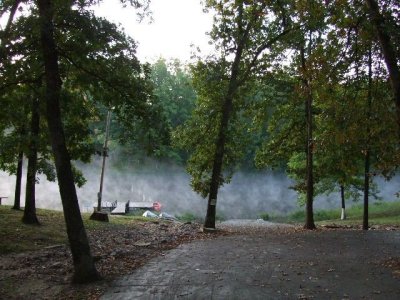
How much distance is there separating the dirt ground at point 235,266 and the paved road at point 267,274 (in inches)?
0.8

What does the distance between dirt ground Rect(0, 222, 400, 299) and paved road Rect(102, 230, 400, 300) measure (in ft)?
0.06

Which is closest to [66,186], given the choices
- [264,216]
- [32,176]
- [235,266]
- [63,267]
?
[63,267]

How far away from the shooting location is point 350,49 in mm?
13133

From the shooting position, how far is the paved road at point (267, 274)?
8219 mm

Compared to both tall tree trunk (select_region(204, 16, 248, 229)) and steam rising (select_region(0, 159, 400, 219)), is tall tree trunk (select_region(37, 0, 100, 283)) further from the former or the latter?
steam rising (select_region(0, 159, 400, 219))

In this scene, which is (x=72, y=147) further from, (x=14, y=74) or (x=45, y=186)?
(x=45, y=186)

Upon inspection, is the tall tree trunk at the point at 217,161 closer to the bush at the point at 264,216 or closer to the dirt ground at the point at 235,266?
the dirt ground at the point at 235,266

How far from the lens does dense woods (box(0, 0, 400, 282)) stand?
10.1 metres

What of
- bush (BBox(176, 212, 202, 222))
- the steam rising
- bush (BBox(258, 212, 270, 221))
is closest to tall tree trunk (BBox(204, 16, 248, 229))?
bush (BBox(176, 212, 202, 222))

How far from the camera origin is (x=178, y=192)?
182 feet

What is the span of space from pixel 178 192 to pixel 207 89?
34193 millimetres

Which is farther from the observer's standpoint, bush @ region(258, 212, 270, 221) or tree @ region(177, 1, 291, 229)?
bush @ region(258, 212, 270, 221)

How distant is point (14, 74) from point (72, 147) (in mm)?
3530

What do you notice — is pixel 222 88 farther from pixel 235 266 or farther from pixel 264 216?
pixel 264 216
